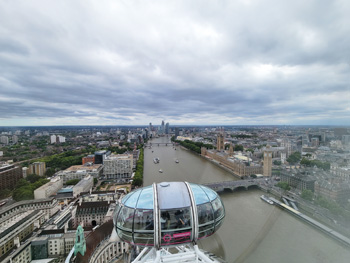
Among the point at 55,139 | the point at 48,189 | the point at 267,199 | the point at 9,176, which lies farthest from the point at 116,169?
the point at 55,139

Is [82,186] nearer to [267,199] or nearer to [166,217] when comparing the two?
[267,199]

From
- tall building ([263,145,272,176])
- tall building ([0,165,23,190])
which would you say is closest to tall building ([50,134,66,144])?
tall building ([0,165,23,190])

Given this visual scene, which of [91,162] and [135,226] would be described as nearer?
[135,226]

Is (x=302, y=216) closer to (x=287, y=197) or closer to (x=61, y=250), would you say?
(x=287, y=197)

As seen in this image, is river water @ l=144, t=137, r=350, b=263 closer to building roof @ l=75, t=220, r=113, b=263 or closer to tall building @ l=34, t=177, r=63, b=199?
building roof @ l=75, t=220, r=113, b=263

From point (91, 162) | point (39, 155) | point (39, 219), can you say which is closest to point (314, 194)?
point (39, 219)
